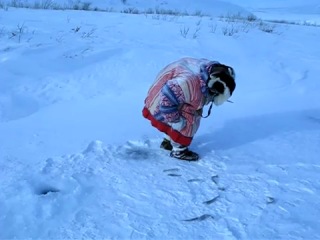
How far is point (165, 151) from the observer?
314 cm

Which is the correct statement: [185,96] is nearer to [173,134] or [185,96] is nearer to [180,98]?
[180,98]

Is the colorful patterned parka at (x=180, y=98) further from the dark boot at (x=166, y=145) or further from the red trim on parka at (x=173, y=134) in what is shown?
the dark boot at (x=166, y=145)

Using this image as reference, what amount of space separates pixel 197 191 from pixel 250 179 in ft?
1.33

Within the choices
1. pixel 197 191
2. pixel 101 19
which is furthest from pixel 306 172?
pixel 101 19

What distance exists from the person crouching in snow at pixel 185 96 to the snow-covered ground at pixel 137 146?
0.59 feet

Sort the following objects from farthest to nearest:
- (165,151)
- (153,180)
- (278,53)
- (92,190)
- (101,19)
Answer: (101,19)
(278,53)
(165,151)
(153,180)
(92,190)

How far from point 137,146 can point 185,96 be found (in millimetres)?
590

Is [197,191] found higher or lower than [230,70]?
lower

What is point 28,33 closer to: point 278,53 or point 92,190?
point 278,53

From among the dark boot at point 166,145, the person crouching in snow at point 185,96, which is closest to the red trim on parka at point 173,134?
the person crouching in snow at point 185,96

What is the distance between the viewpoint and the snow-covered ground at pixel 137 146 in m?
2.21

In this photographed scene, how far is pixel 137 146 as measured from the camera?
3.19 m

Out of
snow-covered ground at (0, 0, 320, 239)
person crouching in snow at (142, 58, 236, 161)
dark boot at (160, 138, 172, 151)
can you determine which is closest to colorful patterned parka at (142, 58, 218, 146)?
person crouching in snow at (142, 58, 236, 161)

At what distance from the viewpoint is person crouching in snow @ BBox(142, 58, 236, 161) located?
282cm
